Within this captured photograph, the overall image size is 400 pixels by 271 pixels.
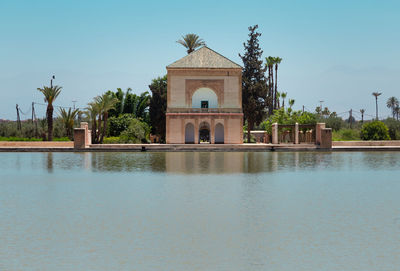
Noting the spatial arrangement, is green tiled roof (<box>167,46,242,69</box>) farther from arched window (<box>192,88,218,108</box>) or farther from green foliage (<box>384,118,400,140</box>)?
green foliage (<box>384,118,400,140</box>)

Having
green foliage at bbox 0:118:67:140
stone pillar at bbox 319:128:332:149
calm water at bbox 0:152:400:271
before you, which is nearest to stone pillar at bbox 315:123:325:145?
stone pillar at bbox 319:128:332:149

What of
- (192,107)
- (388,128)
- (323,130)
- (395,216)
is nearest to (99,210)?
(395,216)

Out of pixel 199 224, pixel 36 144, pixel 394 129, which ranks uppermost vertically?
pixel 394 129

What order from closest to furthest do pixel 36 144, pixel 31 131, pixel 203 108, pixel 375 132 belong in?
pixel 36 144
pixel 375 132
pixel 203 108
pixel 31 131

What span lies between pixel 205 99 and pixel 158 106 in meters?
6.91

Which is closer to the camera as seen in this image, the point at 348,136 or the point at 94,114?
the point at 94,114

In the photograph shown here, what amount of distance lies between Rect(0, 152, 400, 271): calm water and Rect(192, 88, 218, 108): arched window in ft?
88.4

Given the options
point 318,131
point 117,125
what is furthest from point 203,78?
point 318,131

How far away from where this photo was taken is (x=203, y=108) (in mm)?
39312

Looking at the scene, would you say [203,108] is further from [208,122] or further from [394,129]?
[394,129]

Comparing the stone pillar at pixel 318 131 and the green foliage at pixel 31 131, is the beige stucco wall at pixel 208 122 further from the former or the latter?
the green foliage at pixel 31 131

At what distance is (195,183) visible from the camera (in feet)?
44.4

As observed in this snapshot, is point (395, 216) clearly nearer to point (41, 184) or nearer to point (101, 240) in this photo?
point (101, 240)

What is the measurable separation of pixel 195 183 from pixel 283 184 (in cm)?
267
